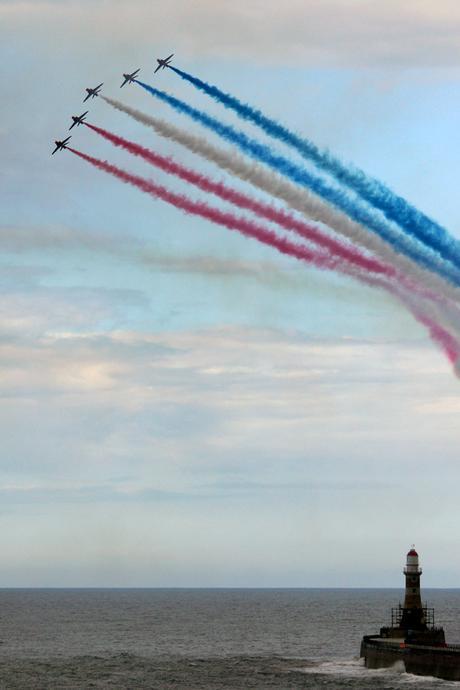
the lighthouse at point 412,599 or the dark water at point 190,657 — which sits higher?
the lighthouse at point 412,599

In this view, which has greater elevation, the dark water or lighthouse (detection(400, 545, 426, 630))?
lighthouse (detection(400, 545, 426, 630))

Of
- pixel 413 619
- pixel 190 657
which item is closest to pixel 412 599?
pixel 413 619

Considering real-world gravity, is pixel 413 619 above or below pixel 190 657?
above

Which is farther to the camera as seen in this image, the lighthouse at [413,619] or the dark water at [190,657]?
the lighthouse at [413,619]

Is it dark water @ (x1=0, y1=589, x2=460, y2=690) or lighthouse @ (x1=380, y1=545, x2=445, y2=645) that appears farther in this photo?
lighthouse @ (x1=380, y1=545, x2=445, y2=645)

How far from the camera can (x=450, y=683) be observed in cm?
8444

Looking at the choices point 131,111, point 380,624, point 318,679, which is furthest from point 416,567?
point 380,624

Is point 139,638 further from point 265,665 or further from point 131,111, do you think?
point 131,111

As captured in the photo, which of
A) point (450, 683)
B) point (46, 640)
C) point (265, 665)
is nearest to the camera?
point (450, 683)

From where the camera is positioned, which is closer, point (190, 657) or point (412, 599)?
point (412, 599)

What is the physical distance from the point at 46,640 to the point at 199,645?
66.5ft

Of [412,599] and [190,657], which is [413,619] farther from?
[190,657]

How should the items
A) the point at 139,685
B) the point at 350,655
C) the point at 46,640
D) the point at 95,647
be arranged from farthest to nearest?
the point at 46,640, the point at 95,647, the point at 350,655, the point at 139,685

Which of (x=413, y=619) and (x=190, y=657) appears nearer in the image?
(x=413, y=619)
